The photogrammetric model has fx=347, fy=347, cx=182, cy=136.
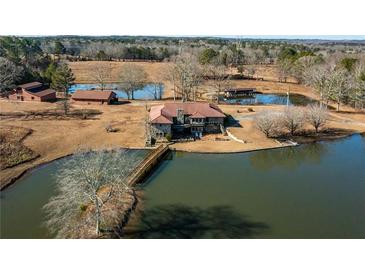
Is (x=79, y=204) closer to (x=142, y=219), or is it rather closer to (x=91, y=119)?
(x=142, y=219)

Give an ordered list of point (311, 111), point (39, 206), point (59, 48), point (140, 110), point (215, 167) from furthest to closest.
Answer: point (59, 48) → point (140, 110) → point (311, 111) → point (215, 167) → point (39, 206)

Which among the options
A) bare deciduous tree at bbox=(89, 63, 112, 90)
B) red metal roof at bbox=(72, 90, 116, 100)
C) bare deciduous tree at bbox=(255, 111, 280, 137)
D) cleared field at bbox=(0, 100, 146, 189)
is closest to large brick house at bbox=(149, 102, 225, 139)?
cleared field at bbox=(0, 100, 146, 189)

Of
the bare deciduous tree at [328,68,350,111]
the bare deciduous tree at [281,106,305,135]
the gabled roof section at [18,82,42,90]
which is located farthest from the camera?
the gabled roof section at [18,82,42,90]

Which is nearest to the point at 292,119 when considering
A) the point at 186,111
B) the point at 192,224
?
the point at 186,111

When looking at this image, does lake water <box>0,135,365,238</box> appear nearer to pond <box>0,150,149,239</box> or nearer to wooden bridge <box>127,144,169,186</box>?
pond <box>0,150,149,239</box>

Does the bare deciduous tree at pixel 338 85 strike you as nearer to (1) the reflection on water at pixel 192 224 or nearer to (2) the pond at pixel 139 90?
(2) the pond at pixel 139 90

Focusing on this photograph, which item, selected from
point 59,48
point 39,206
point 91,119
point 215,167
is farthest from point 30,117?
point 59,48

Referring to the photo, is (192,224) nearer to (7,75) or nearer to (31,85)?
(31,85)
